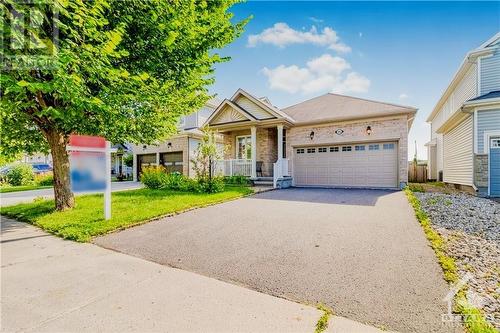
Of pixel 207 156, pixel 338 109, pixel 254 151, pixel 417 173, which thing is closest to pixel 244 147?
pixel 254 151

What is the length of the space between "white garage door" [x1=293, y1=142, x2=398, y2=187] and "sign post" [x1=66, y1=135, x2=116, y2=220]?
32.4ft

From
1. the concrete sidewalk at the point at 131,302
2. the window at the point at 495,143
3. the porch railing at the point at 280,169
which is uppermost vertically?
the window at the point at 495,143

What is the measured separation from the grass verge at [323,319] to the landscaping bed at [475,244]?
4.48 feet

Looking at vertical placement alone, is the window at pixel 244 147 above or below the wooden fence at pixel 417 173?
above

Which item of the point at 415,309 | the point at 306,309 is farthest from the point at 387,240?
the point at 306,309

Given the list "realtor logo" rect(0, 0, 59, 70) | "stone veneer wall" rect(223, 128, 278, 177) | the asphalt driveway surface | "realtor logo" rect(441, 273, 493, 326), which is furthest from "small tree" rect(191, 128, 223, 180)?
"realtor logo" rect(441, 273, 493, 326)

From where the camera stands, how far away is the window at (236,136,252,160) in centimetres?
1473

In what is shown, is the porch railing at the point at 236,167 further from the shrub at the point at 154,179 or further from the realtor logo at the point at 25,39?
the realtor logo at the point at 25,39

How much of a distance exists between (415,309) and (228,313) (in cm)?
180

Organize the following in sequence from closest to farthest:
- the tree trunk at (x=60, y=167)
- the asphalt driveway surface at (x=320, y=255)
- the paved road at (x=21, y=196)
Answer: the asphalt driveway surface at (x=320, y=255), the tree trunk at (x=60, y=167), the paved road at (x=21, y=196)

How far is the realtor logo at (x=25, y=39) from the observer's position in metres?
3.76

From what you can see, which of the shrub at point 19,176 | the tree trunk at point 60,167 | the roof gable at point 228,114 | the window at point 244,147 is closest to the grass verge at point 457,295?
the tree trunk at point 60,167

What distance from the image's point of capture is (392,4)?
845 cm

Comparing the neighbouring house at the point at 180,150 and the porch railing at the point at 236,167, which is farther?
the neighbouring house at the point at 180,150
